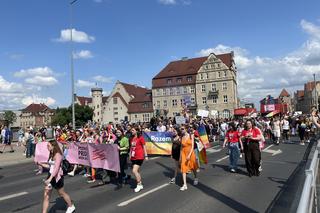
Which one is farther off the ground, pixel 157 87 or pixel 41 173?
pixel 157 87

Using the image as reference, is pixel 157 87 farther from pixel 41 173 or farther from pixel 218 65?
pixel 41 173

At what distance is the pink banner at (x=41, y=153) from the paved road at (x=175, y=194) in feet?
2.81

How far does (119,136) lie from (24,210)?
4537mm

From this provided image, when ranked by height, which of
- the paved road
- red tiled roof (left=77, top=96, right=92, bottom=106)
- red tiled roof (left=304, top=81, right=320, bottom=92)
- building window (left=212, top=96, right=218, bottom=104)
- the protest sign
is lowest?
the paved road

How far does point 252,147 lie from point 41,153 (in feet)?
23.4

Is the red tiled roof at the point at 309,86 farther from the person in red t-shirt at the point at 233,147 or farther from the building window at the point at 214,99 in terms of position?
the person in red t-shirt at the point at 233,147

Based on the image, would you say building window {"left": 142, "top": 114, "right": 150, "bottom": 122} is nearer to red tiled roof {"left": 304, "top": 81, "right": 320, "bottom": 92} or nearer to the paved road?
red tiled roof {"left": 304, "top": 81, "right": 320, "bottom": 92}

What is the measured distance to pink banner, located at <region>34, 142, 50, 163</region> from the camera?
41.5 feet

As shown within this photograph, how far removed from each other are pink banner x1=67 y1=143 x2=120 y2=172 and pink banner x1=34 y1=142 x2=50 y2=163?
4.22 feet

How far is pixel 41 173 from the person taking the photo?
15.9 m

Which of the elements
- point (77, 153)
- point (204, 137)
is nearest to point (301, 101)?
point (204, 137)

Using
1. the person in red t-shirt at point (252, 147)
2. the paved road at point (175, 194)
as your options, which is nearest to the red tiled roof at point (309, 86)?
the paved road at point (175, 194)

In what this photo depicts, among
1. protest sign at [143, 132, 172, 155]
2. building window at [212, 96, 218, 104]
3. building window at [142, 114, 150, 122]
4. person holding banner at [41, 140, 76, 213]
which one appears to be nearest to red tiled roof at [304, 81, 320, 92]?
building window at [212, 96, 218, 104]

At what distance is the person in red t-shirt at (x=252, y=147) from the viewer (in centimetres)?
1244
